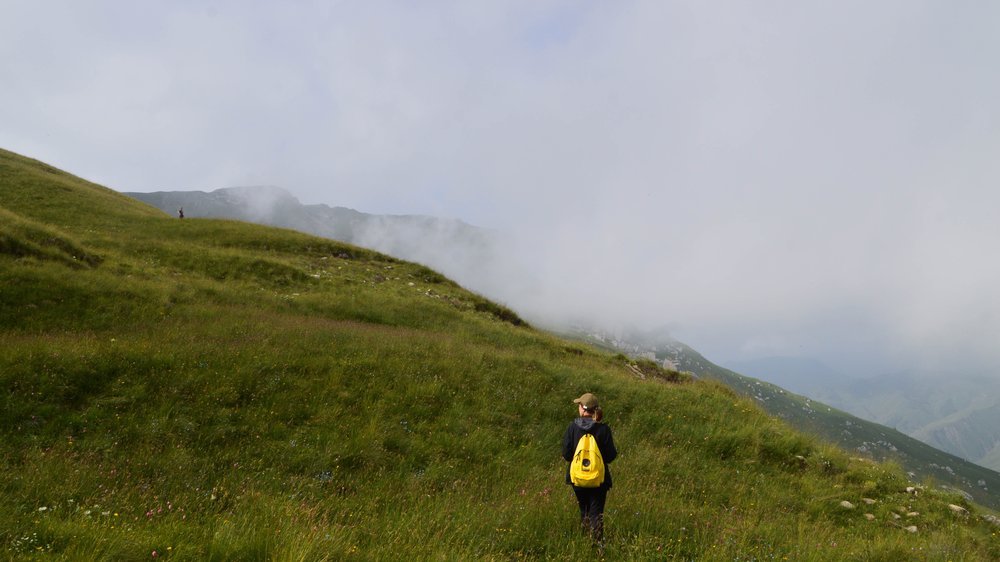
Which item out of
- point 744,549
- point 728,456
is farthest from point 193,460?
point 728,456

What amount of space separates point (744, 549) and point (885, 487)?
29.0ft

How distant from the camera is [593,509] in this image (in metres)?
7.32

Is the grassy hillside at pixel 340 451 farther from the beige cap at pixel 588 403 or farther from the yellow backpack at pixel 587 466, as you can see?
the beige cap at pixel 588 403

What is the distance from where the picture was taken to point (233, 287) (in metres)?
22.9

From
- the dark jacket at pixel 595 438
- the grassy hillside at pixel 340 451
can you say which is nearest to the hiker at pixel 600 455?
the dark jacket at pixel 595 438

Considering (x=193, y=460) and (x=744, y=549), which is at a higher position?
(x=744, y=549)

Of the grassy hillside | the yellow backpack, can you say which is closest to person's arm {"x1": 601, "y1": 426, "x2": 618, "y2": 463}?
the yellow backpack

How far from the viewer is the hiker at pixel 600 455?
23.8 ft

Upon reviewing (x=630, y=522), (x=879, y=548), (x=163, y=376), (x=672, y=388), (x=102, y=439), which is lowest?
(x=102, y=439)

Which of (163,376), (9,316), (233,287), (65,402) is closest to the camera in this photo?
(65,402)

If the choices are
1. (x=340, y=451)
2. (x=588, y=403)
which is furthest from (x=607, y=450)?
(x=340, y=451)

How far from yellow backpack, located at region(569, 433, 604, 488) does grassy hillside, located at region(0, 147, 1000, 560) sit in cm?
87

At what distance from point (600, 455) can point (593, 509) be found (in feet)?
2.86

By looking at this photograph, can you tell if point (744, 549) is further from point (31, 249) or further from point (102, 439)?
point (31, 249)
